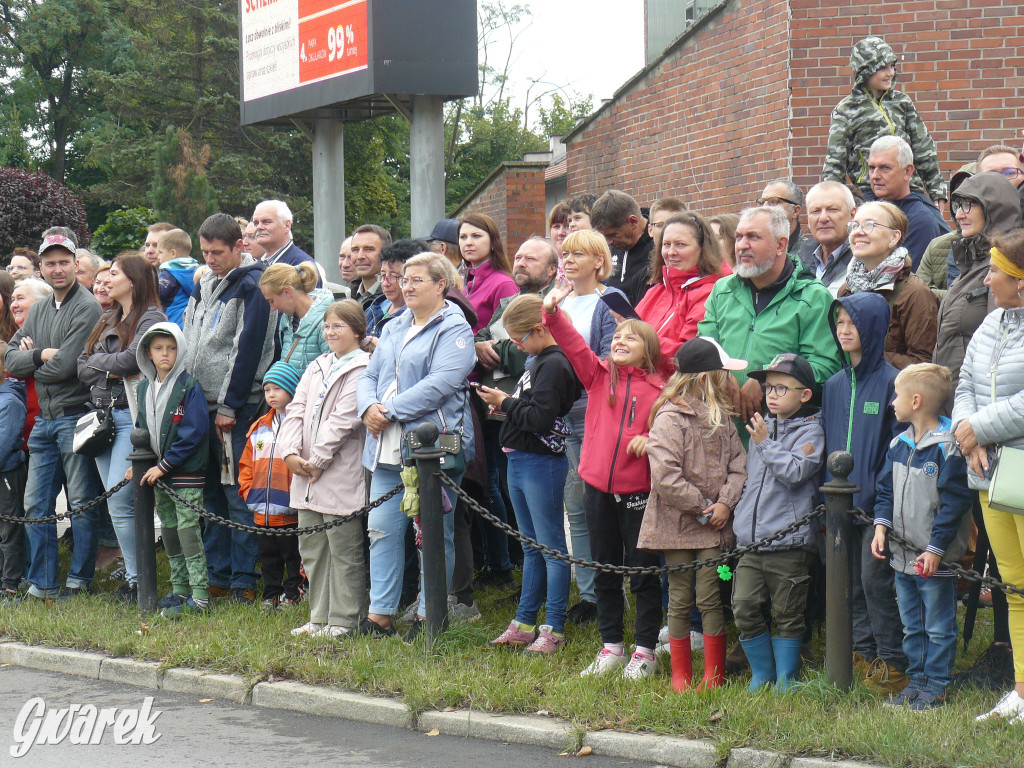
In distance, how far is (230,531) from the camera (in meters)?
7.85

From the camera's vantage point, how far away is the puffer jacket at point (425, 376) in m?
6.31

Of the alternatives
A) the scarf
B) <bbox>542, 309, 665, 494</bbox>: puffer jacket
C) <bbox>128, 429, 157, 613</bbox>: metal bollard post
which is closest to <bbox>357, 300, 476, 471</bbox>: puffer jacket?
<bbox>542, 309, 665, 494</bbox>: puffer jacket

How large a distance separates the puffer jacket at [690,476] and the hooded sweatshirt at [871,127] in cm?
330

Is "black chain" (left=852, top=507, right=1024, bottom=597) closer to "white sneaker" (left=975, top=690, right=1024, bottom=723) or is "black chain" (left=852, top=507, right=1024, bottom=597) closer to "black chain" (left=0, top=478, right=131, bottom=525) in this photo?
"white sneaker" (left=975, top=690, right=1024, bottom=723)

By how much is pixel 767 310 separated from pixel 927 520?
1328mm

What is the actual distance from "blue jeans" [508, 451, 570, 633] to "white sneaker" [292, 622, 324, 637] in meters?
1.16

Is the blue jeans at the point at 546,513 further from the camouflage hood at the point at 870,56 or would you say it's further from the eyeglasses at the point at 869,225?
the camouflage hood at the point at 870,56

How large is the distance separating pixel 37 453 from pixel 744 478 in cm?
522

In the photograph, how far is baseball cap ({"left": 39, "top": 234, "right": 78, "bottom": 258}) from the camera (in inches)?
326

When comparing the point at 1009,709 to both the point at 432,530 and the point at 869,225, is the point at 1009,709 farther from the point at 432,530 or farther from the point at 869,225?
the point at 432,530

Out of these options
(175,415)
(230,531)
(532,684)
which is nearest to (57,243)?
(175,415)

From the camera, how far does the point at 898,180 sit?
650cm

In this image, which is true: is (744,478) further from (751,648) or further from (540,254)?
(540,254)

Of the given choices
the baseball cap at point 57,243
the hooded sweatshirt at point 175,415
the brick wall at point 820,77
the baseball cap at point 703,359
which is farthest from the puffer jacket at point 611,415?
the brick wall at point 820,77
